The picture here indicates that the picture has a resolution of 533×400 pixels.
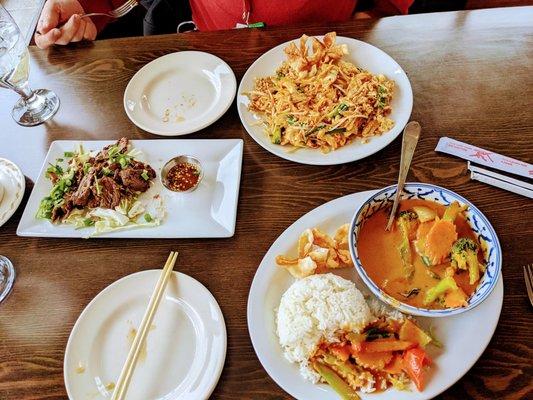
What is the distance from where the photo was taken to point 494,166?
130cm

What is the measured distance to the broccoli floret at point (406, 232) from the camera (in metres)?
1.08

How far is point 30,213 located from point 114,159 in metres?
0.30

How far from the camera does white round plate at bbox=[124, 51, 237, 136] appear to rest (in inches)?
60.4

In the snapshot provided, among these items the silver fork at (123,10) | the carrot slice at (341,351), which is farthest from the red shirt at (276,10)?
the carrot slice at (341,351)

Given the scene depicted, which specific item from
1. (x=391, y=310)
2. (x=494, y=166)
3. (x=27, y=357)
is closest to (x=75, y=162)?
(x=27, y=357)

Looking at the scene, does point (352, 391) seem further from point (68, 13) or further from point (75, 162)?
point (68, 13)

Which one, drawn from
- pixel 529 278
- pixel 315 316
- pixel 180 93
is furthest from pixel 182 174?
pixel 529 278

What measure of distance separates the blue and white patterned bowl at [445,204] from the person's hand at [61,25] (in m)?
1.46

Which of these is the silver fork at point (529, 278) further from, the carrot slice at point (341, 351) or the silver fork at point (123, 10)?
the silver fork at point (123, 10)

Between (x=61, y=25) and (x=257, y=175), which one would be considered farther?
(x=61, y=25)

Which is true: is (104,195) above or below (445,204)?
below

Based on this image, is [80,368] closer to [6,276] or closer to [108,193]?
[6,276]

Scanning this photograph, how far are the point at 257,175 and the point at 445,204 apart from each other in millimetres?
572

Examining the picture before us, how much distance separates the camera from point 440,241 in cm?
105
